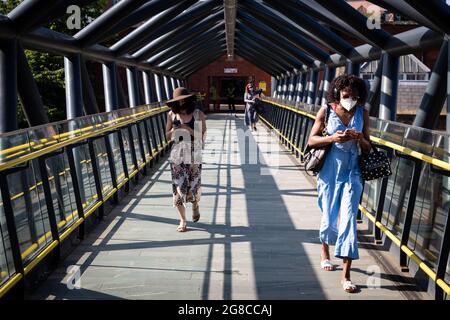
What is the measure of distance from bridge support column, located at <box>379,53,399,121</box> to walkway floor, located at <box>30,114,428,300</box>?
5.65 feet

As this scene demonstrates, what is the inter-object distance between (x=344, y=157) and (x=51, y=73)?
34.7 m

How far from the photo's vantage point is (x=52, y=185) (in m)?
5.44

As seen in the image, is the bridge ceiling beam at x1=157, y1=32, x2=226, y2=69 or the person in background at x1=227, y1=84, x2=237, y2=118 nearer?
the bridge ceiling beam at x1=157, y1=32, x2=226, y2=69

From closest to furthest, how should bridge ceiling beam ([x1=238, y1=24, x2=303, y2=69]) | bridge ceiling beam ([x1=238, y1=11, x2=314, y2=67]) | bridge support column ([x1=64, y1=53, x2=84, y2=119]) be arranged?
bridge support column ([x1=64, y1=53, x2=84, y2=119]) < bridge ceiling beam ([x1=238, y1=11, x2=314, y2=67]) < bridge ceiling beam ([x1=238, y1=24, x2=303, y2=69])

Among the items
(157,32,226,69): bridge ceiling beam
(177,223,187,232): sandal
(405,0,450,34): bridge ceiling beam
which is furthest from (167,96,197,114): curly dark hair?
(157,32,226,69): bridge ceiling beam

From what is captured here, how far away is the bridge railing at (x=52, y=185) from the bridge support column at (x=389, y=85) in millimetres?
4055

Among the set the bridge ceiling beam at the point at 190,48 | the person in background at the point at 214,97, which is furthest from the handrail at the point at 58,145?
the person in background at the point at 214,97

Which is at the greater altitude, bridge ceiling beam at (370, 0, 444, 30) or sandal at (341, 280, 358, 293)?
bridge ceiling beam at (370, 0, 444, 30)

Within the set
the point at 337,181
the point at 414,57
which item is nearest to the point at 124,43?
the point at 337,181

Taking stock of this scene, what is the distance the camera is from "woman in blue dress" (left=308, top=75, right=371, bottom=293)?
4.66m

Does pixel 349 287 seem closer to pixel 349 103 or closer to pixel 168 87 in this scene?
pixel 349 103

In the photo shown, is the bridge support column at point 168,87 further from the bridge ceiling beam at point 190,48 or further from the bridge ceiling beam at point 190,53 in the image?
the bridge ceiling beam at point 190,48

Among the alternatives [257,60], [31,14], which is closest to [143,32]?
[31,14]

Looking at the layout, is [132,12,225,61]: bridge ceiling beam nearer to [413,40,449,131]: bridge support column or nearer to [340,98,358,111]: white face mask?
[413,40,449,131]: bridge support column
